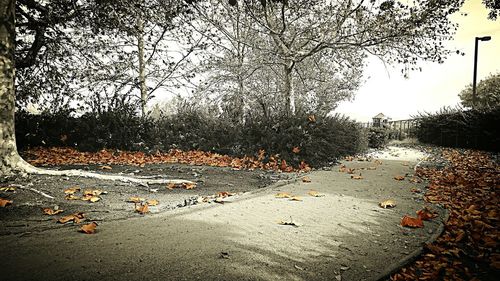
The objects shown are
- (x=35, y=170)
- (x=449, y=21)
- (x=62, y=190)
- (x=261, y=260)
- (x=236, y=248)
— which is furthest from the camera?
(x=449, y=21)

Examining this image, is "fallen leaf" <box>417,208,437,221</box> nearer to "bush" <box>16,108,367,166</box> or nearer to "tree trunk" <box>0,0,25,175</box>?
"bush" <box>16,108,367,166</box>

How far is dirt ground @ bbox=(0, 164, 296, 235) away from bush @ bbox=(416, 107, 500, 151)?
1019 centimetres

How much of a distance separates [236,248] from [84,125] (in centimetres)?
949

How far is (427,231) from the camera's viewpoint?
129 inches

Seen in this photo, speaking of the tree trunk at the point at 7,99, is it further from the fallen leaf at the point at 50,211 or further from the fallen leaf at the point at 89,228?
the fallen leaf at the point at 89,228

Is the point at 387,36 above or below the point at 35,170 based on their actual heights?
above

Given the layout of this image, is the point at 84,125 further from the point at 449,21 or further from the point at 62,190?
the point at 449,21

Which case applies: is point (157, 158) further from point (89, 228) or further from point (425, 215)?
point (425, 215)

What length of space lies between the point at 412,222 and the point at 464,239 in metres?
0.53

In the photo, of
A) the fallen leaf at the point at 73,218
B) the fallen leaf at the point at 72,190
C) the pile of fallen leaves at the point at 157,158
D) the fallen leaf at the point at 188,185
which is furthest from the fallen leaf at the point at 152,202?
the pile of fallen leaves at the point at 157,158

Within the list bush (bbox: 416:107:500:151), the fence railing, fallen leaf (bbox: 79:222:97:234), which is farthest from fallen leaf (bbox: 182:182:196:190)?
the fence railing

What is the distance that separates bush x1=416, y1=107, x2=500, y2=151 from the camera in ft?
37.6

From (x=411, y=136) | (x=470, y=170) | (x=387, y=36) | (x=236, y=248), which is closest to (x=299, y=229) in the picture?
(x=236, y=248)

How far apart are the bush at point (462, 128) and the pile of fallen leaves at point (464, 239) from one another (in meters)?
7.95
